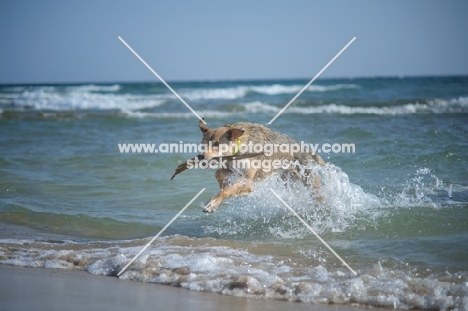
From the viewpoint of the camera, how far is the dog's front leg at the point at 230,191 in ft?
23.0

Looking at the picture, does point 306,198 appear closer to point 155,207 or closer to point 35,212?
point 155,207

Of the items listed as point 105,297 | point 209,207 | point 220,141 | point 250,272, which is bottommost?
point 105,297

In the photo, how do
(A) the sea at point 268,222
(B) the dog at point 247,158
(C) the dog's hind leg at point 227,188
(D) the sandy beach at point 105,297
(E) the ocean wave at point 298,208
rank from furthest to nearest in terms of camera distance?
(E) the ocean wave at point 298,208 → (B) the dog at point 247,158 → (C) the dog's hind leg at point 227,188 → (A) the sea at point 268,222 → (D) the sandy beach at point 105,297

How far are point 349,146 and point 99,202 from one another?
6040 millimetres

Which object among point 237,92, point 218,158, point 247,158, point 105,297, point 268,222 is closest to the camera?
point 105,297

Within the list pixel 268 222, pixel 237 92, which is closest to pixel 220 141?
pixel 268 222

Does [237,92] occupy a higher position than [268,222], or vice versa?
[237,92]

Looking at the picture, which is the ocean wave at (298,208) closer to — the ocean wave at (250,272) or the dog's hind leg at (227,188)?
the dog's hind leg at (227,188)

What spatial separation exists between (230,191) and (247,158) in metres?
0.56

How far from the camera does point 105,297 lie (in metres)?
5.18

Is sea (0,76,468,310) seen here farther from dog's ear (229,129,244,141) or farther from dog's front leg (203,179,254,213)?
dog's ear (229,129,244,141)

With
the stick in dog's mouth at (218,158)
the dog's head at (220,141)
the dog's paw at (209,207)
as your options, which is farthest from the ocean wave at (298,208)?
the dog's head at (220,141)

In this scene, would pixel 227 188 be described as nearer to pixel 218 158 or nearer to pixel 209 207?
pixel 218 158

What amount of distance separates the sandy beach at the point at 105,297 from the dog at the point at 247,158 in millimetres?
1638
